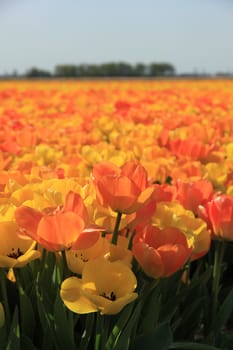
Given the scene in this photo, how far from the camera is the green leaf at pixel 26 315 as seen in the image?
1476 mm

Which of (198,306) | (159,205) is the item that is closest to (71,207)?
(159,205)

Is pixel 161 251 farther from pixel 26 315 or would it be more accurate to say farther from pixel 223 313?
pixel 223 313

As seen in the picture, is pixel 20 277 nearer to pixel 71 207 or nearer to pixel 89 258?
pixel 89 258

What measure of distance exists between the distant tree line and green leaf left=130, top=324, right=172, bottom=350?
2544 inches

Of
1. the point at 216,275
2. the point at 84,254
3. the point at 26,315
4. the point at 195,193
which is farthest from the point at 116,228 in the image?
the point at 216,275

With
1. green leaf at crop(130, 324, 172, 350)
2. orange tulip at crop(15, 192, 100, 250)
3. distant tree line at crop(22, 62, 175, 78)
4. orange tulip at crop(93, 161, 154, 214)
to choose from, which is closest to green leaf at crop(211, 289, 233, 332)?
green leaf at crop(130, 324, 172, 350)

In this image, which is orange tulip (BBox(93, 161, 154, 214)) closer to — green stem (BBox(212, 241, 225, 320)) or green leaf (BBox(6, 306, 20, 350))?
green leaf (BBox(6, 306, 20, 350))

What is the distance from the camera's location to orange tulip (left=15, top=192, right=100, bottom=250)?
4.02ft

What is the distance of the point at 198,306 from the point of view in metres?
1.92

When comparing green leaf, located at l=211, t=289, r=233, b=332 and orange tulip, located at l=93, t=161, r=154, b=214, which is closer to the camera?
orange tulip, located at l=93, t=161, r=154, b=214

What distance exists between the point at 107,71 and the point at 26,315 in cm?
7052

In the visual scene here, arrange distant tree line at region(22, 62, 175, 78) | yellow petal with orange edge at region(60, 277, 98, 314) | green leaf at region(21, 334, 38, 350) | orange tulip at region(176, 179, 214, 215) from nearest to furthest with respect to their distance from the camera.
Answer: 1. yellow petal with orange edge at region(60, 277, 98, 314)
2. green leaf at region(21, 334, 38, 350)
3. orange tulip at region(176, 179, 214, 215)
4. distant tree line at region(22, 62, 175, 78)

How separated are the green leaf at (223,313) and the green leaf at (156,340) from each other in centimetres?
46

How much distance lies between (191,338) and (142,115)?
11.3 feet
